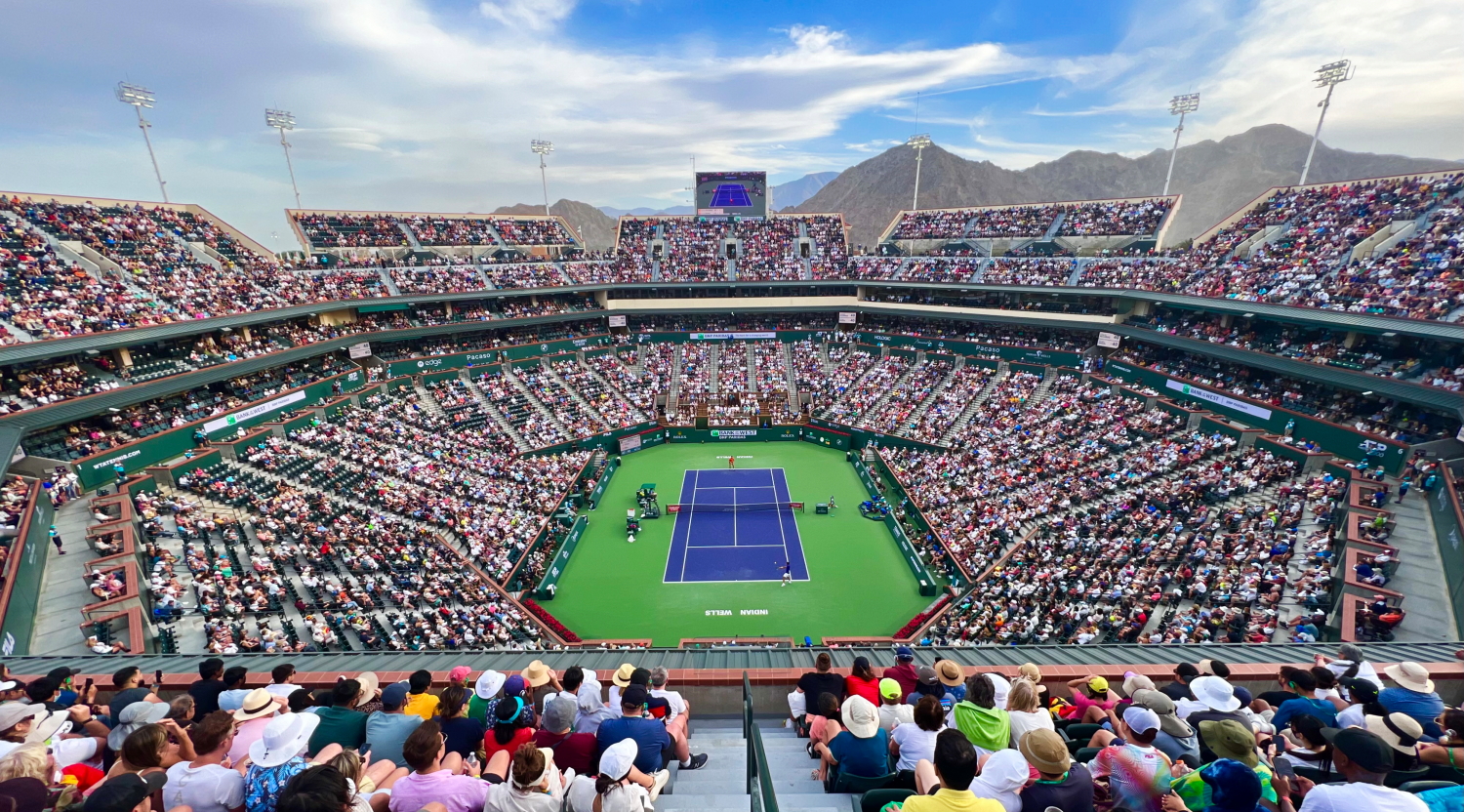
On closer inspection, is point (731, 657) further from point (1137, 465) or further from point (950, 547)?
point (1137, 465)

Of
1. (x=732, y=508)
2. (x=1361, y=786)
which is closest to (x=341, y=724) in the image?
(x=1361, y=786)

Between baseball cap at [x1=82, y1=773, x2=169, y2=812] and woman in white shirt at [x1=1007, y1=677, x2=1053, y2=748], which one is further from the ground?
baseball cap at [x1=82, y1=773, x2=169, y2=812]

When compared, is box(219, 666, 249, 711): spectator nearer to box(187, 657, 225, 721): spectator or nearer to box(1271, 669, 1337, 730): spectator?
box(187, 657, 225, 721): spectator

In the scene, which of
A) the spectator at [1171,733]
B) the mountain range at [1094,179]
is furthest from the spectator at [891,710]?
the mountain range at [1094,179]

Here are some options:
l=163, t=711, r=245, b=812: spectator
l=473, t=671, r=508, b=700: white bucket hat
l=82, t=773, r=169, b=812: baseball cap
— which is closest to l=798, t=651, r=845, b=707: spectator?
l=473, t=671, r=508, b=700: white bucket hat

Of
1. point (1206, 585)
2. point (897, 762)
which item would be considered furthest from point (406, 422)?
point (1206, 585)
